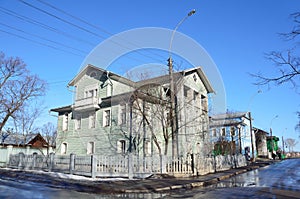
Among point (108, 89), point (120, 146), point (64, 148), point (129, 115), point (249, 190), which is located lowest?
point (249, 190)

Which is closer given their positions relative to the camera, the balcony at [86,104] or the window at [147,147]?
the window at [147,147]

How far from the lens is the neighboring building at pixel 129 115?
19.4 m

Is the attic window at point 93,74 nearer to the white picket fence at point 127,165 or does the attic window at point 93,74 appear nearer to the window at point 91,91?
the window at point 91,91

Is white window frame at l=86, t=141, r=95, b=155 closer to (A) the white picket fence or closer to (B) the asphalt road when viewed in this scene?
(A) the white picket fence

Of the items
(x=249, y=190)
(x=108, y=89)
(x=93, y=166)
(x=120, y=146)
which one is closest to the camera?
(x=249, y=190)

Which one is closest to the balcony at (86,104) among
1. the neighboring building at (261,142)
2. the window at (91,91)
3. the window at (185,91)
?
the window at (91,91)

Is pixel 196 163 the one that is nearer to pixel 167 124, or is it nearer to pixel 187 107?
pixel 167 124

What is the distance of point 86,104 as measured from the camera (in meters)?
24.3

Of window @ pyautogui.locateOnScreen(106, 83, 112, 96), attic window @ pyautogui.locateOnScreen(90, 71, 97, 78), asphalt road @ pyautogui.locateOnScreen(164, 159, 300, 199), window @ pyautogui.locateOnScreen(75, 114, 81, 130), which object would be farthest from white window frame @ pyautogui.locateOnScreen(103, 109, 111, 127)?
asphalt road @ pyautogui.locateOnScreen(164, 159, 300, 199)

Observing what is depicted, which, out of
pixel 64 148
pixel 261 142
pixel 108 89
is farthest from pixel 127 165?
pixel 261 142

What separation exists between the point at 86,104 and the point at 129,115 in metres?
5.53

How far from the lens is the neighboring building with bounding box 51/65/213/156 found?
19.4m

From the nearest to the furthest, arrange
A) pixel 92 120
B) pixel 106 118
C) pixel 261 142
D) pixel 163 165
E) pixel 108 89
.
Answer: pixel 163 165 < pixel 106 118 < pixel 108 89 < pixel 92 120 < pixel 261 142

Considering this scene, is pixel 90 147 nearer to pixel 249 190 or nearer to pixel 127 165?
pixel 127 165
